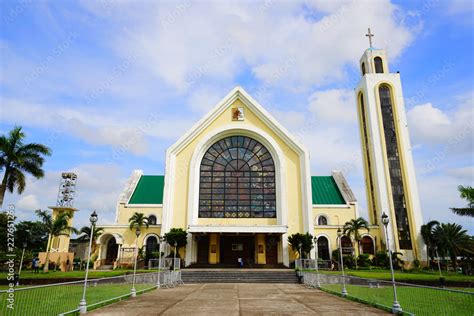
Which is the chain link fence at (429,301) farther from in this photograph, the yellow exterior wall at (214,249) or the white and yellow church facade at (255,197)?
the yellow exterior wall at (214,249)

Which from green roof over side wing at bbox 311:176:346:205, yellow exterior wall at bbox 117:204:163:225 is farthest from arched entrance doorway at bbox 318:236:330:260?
yellow exterior wall at bbox 117:204:163:225

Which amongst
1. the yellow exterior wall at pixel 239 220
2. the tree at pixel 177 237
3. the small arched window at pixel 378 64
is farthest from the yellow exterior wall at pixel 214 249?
the small arched window at pixel 378 64

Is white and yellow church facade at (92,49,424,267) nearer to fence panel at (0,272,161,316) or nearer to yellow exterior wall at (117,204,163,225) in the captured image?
yellow exterior wall at (117,204,163,225)

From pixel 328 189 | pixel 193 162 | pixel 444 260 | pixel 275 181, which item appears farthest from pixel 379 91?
pixel 193 162

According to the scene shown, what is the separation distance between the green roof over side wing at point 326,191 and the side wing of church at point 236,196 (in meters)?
→ 2.23

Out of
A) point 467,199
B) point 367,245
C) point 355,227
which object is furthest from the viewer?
point 367,245

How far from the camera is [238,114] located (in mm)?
30781

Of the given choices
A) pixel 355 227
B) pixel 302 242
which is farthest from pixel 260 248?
pixel 355 227

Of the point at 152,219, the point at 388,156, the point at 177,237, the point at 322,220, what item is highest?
the point at 388,156

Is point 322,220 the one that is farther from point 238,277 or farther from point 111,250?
point 111,250

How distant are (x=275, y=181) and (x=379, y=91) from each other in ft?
58.8

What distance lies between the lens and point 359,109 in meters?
38.4

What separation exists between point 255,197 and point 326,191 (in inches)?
421

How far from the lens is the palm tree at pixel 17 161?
19469 millimetres
